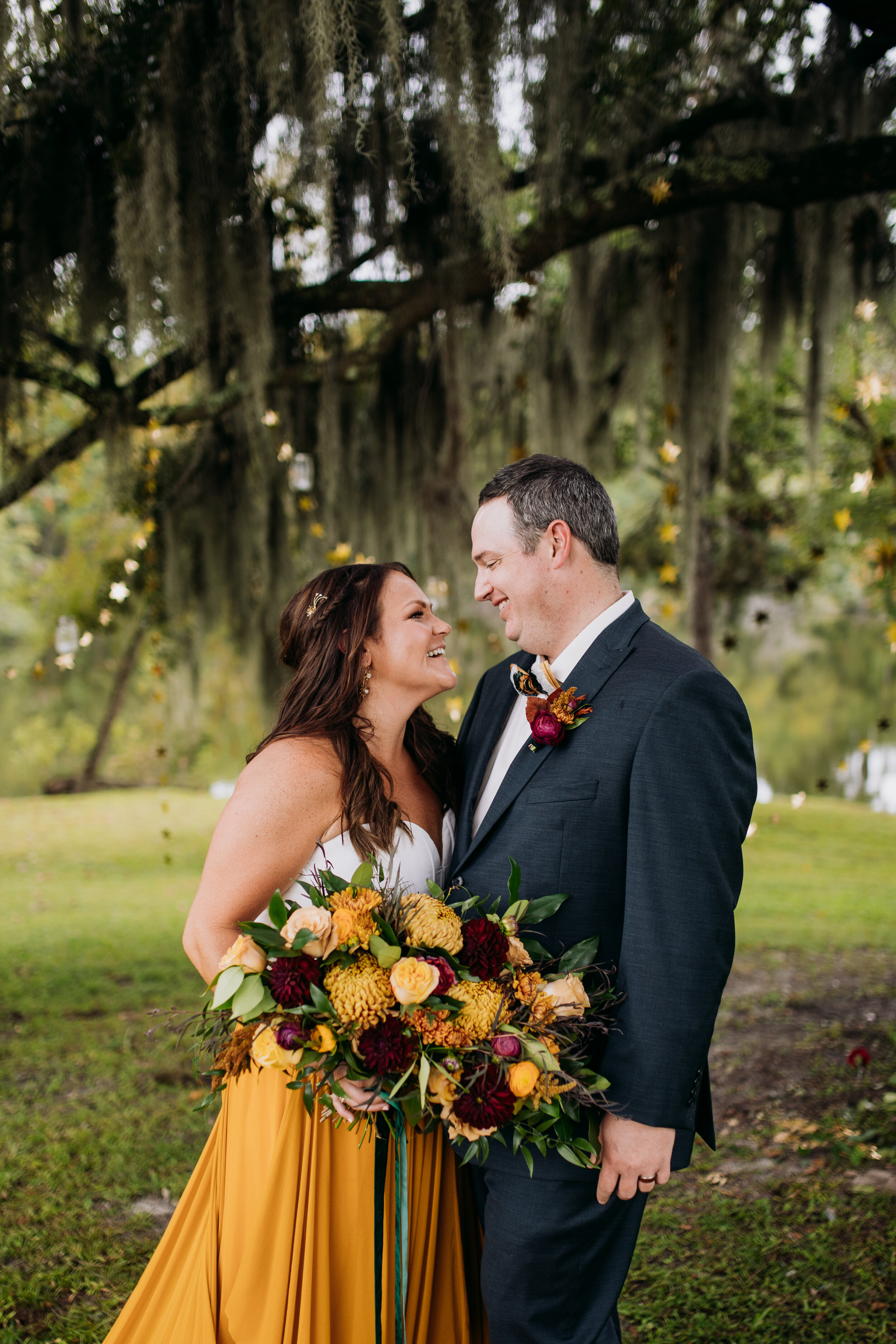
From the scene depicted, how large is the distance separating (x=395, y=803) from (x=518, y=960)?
582mm

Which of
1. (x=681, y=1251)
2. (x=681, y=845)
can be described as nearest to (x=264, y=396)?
(x=681, y=845)

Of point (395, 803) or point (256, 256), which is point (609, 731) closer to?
point (395, 803)

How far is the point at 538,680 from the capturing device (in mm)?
2076

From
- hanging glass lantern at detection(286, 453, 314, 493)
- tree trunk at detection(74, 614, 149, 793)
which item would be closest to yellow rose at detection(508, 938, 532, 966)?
hanging glass lantern at detection(286, 453, 314, 493)

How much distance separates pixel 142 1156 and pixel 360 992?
7.88 feet

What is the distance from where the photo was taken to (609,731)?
182 cm

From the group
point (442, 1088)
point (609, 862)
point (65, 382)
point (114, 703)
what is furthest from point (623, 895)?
point (114, 703)


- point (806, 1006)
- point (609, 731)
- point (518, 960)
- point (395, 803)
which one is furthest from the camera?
point (806, 1006)

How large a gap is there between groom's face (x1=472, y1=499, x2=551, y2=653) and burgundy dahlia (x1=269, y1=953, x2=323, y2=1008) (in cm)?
82

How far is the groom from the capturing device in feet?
5.48

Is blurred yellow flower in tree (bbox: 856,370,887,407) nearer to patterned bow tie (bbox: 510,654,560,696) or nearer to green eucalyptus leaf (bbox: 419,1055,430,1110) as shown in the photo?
patterned bow tie (bbox: 510,654,560,696)

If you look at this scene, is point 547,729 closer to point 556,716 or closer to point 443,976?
point 556,716

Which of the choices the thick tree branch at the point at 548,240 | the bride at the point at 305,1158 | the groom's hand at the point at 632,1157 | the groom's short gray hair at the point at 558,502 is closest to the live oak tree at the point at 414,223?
the thick tree branch at the point at 548,240

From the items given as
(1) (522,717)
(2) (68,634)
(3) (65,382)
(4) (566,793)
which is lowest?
(4) (566,793)
